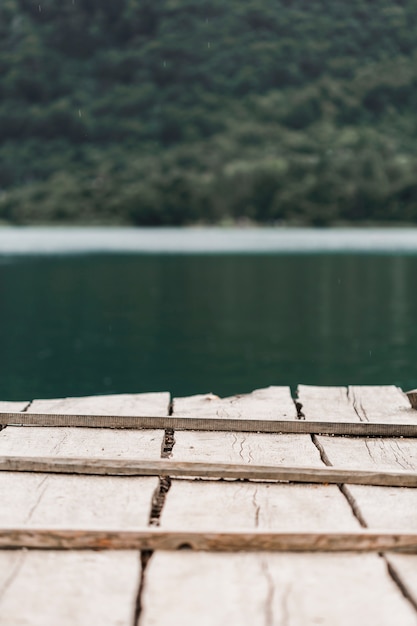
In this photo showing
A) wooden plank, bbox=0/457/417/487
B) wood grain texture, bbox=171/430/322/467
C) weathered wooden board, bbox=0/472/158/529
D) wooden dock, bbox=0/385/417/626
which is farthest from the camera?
wood grain texture, bbox=171/430/322/467

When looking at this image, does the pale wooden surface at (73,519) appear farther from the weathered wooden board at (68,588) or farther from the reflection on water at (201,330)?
the reflection on water at (201,330)

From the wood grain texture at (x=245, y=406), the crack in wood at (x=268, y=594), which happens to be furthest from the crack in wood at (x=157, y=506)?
the wood grain texture at (x=245, y=406)

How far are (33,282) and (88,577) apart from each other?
2117 inches

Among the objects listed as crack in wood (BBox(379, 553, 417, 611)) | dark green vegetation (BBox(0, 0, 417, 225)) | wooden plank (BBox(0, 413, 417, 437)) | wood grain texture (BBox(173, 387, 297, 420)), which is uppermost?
crack in wood (BBox(379, 553, 417, 611))

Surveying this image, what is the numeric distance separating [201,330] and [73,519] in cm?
2939

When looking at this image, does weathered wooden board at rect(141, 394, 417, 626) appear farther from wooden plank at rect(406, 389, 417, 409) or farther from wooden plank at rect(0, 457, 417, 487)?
wooden plank at rect(406, 389, 417, 409)

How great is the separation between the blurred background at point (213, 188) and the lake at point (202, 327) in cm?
13

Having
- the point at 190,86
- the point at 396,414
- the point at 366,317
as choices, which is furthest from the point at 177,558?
the point at 190,86

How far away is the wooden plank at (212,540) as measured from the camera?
12.0ft

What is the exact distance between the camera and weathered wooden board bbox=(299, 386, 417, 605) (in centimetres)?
406

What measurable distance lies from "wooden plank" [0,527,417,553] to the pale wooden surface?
54 mm

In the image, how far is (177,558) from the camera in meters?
3.62

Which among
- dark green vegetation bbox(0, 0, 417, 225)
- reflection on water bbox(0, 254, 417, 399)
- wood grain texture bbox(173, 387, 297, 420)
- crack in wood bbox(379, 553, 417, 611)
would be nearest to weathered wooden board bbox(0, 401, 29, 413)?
wood grain texture bbox(173, 387, 297, 420)

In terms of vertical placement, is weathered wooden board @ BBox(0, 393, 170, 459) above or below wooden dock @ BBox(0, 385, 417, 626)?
below
